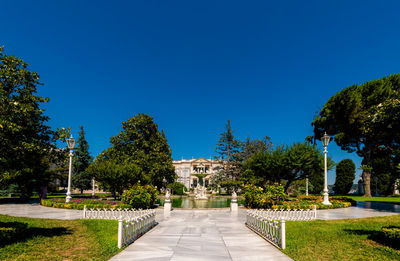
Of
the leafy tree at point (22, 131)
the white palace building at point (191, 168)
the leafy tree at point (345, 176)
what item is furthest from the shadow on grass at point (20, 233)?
the white palace building at point (191, 168)

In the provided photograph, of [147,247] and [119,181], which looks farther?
[119,181]

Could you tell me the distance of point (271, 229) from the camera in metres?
7.74

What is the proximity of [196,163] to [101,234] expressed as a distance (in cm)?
7441

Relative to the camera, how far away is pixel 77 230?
30.2 ft

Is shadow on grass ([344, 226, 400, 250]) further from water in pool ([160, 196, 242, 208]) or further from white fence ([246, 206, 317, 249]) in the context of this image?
water in pool ([160, 196, 242, 208])

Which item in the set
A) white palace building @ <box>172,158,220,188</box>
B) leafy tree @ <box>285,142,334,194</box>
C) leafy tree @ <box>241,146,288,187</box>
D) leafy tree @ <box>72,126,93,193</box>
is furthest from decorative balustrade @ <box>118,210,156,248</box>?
white palace building @ <box>172,158,220,188</box>

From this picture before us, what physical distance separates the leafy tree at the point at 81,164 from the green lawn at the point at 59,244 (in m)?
35.9

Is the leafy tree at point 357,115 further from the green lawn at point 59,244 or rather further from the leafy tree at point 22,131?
the leafy tree at point 22,131

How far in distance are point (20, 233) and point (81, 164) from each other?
4060 centimetres

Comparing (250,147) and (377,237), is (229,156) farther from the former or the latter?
(377,237)

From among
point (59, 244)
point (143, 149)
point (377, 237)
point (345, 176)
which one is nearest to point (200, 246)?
point (59, 244)

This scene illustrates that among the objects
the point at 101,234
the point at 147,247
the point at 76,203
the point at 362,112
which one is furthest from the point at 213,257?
the point at 362,112

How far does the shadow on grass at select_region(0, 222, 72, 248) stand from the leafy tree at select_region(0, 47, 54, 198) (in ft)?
5.05

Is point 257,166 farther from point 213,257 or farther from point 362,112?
point 213,257
